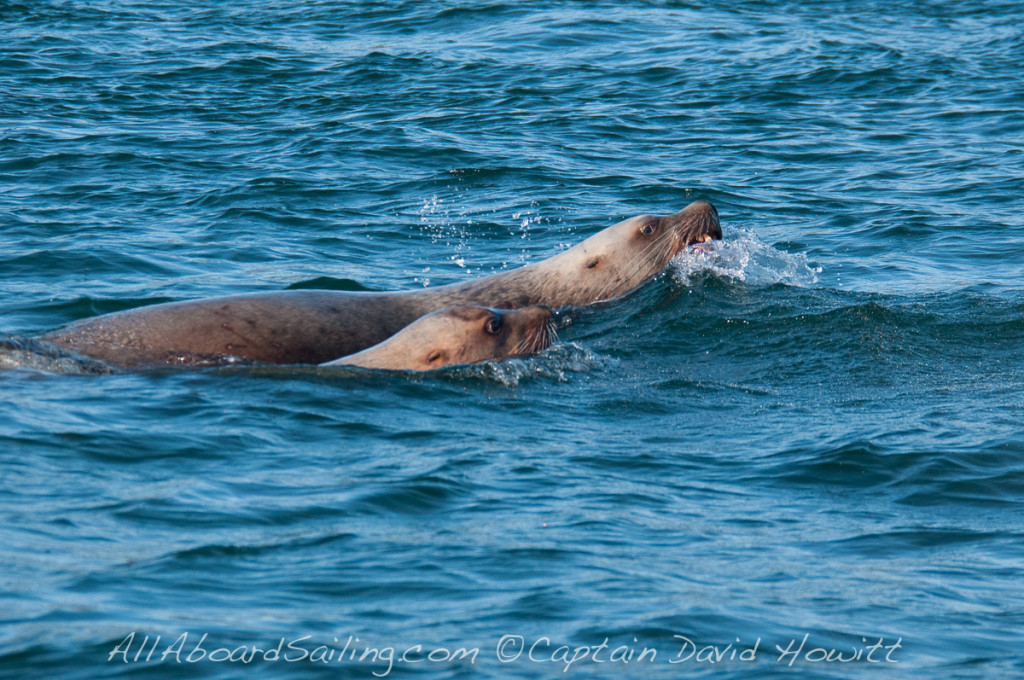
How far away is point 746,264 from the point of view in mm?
11742

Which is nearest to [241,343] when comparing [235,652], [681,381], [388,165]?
[681,381]

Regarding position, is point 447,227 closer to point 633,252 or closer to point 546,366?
point 633,252

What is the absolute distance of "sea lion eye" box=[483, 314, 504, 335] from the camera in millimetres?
9188

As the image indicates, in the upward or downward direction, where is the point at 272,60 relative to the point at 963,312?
upward

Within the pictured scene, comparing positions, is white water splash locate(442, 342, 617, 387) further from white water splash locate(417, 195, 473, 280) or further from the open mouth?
white water splash locate(417, 195, 473, 280)

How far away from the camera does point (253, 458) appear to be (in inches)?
283

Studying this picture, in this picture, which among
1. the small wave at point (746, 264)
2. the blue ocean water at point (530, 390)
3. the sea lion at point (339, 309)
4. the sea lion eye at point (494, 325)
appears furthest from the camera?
the small wave at point (746, 264)

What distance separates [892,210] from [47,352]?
9.47 m

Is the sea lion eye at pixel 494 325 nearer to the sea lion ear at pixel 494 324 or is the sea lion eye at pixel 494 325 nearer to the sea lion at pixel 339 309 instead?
the sea lion ear at pixel 494 324

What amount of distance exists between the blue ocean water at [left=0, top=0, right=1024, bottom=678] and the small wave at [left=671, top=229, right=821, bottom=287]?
44 mm

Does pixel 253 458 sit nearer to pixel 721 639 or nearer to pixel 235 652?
pixel 235 652

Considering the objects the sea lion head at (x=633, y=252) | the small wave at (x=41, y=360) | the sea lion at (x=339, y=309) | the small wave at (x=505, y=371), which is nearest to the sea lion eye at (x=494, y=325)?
the small wave at (x=505, y=371)

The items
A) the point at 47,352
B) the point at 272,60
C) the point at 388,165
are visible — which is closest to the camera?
the point at 47,352

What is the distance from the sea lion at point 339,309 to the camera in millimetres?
9312
